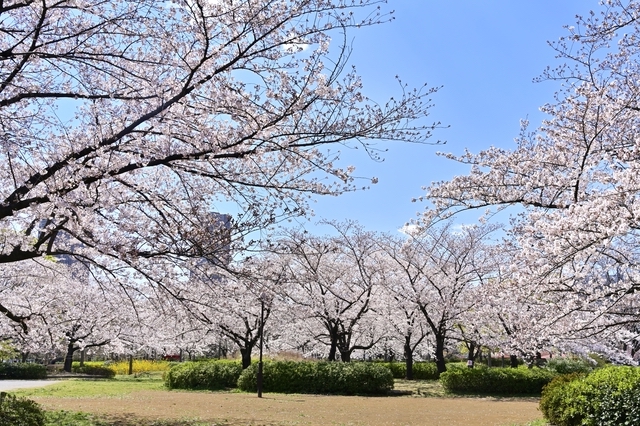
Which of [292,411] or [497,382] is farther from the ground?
[497,382]

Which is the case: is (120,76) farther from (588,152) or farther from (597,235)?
(588,152)

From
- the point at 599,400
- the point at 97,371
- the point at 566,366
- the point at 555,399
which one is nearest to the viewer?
the point at 599,400

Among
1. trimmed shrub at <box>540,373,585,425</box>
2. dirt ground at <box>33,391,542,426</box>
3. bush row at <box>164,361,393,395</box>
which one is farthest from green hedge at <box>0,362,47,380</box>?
trimmed shrub at <box>540,373,585,425</box>

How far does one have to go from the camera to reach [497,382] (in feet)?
59.5

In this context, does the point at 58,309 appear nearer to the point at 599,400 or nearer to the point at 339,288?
the point at 339,288

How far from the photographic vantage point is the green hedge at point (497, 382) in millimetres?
18109

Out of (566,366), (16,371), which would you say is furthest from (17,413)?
(16,371)

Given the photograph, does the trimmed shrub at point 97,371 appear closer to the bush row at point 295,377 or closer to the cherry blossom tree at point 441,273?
the bush row at point 295,377

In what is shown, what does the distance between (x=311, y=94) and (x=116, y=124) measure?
2.19 metres

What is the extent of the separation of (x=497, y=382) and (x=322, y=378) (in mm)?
6346

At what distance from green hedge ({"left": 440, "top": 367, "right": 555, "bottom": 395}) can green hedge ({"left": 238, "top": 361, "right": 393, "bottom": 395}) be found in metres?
2.63

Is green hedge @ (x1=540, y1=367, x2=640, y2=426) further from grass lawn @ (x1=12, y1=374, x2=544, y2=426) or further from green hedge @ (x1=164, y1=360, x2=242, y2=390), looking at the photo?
green hedge @ (x1=164, y1=360, x2=242, y2=390)

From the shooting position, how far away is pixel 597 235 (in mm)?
5430

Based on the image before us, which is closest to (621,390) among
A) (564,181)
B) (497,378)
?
(564,181)
